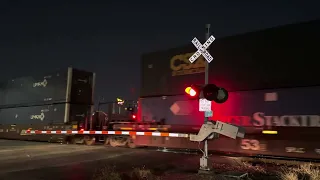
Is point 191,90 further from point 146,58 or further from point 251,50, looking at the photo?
point 146,58

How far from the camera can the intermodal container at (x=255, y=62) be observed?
11.2m

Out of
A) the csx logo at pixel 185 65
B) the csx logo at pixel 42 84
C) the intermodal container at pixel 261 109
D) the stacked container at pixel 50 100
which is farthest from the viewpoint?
the csx logo at pixel 42 84

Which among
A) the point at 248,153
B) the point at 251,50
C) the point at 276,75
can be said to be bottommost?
the point at 248,153

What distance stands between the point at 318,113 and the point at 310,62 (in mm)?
1809

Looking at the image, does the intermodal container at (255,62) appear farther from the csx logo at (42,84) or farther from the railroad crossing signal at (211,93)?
the csx logo at (42,84)

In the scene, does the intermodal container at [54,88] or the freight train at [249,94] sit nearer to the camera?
the freight train at [249,94]

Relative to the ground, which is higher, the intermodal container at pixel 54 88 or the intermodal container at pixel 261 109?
the intermodal container at pixel 54 88

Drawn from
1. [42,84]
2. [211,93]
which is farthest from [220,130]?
[42,84]

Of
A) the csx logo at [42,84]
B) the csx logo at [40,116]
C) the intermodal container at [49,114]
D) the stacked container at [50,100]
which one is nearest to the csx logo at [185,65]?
the stacked container at [50,100]

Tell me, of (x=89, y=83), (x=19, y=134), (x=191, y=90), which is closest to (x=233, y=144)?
(x=191, y=90)

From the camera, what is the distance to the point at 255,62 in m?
12.5

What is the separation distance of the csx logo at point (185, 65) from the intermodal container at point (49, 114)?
27.0ft

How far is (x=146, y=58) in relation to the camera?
1664 centimetres

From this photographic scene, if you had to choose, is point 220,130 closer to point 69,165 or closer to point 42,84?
point 69,165
